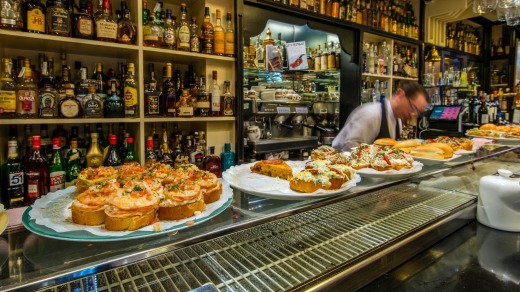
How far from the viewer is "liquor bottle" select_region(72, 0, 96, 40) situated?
1.93 m

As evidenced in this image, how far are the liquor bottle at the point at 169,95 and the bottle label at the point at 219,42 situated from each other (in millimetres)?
421

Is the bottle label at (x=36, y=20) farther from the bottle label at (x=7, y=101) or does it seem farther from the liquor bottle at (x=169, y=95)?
the liquor bottle at (x=169, y=95)

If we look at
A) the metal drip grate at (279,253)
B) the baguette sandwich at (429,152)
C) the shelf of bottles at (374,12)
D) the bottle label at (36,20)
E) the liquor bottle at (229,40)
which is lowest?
the metal drip grate at (279,253)

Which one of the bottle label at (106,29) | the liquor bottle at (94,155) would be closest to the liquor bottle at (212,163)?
A: the liquor bottle at (94,155)

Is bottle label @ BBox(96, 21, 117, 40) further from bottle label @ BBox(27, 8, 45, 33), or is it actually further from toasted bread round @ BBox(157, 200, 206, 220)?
toasted bread round @ BBox(157, 200, 206, 220)

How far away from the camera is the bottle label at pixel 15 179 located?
5.63 ft

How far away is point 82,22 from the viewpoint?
1.94 meters

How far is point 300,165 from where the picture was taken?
127 cm

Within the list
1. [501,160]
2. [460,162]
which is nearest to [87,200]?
[460,162]

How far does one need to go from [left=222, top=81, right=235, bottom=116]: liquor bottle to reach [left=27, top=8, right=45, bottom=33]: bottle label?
49.1 inches

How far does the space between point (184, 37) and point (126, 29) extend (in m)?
0.40

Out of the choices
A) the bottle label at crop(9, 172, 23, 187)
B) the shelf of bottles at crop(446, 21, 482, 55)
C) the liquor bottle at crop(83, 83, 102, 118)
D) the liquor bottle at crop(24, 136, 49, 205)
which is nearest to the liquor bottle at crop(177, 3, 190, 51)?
the liquor bottle at crop(83, 83, 102, 118)

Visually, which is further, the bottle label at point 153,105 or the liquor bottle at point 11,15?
the bottle label at point 153,105

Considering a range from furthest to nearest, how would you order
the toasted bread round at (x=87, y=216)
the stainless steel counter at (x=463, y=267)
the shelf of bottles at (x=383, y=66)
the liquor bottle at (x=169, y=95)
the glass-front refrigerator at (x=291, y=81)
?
the shelf of bottles at (x=383, y=66) → the glass-front refrigerator at (x=291, y=81) → the liquor bottle at (x=169, y=95) → the stainless steel counter at (x=463, y=267) → the toasted bread round at (x=87, y=216)
